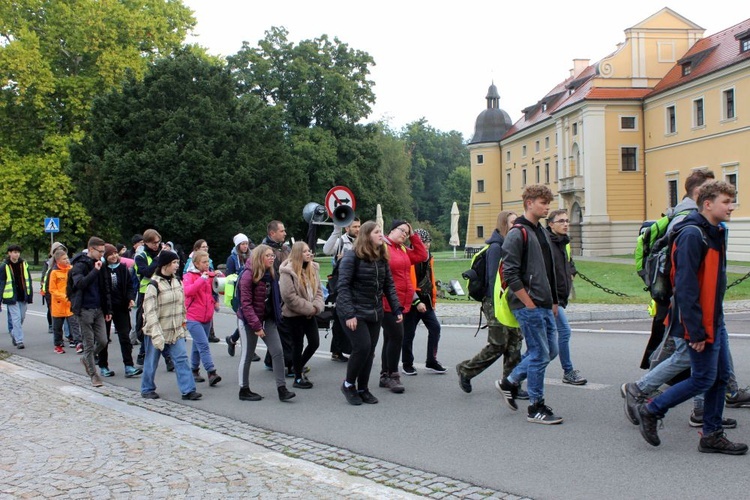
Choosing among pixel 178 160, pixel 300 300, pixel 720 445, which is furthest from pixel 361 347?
pixel 178 160

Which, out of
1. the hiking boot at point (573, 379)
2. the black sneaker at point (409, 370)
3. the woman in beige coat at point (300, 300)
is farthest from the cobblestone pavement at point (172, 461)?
the hiking boot at point (573, 379)

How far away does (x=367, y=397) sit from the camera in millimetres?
7711

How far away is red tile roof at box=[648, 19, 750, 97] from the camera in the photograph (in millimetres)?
42125

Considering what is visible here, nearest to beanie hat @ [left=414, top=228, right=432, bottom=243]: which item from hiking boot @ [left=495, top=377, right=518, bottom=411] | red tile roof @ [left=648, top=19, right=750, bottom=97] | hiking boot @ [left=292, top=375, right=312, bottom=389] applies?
hiking boot @ [left=292, top=375, right=312, bottom=389]

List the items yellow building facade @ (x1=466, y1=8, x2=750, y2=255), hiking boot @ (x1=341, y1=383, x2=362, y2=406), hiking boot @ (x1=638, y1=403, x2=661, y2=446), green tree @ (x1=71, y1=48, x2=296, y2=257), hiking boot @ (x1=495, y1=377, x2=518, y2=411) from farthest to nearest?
yellow building facade @ (x1=466, y1=8, x2=750, y2=255) → green tree @ (x1=71, y1=48, x2=296, y2=257) → hiking boot @ (x1=341, y1=383, x2=362, y2=406) → hiking boot @ (x1=495, y1=377, x2=518, y2=411) → hiking boot @ (x1=638, y1=403, x2=661, y2=446)

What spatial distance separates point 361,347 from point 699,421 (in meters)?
3.07

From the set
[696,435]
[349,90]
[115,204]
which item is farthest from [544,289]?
[349,90]

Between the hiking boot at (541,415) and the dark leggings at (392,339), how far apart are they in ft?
6.09

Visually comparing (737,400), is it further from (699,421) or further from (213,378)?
(213,378)

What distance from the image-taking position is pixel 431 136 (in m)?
111

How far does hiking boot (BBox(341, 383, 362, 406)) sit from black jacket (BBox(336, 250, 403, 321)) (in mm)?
756

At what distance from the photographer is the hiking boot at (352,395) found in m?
7.61

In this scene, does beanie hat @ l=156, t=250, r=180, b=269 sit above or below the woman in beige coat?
above

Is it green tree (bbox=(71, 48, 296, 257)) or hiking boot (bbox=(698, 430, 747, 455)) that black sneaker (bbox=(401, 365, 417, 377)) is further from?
green tree (bbox=(71, 48, 296, 257))
